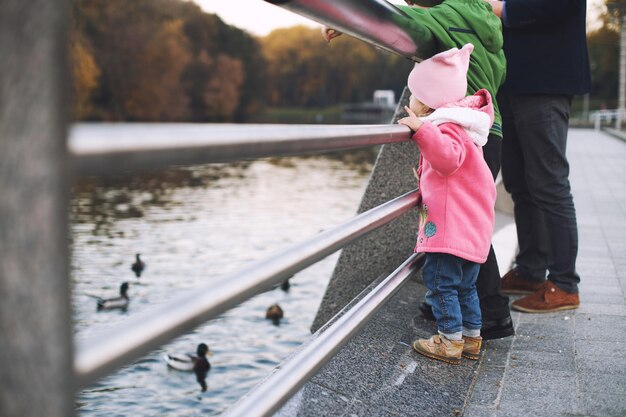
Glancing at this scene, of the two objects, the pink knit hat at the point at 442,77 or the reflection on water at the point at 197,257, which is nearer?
the pink knit hat at the point at 442,77

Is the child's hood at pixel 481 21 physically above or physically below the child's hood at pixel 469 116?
above

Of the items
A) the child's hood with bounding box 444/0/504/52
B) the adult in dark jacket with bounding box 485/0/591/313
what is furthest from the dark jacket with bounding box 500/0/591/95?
the child's hood with bounding box 444/0/504/52

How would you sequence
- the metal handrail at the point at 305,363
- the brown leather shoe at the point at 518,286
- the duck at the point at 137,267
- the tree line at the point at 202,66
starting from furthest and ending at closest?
the tree line at the point at 202,66, the duck at the point at 137,267, the brown leather shoe at the point at 518,286, the metal handrail at the point at 305,363

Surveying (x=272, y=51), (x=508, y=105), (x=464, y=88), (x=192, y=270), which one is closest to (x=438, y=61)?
(x=464, y=88)

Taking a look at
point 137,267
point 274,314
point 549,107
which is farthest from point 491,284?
point 137,267

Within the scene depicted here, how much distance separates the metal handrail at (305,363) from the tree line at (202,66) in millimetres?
23814

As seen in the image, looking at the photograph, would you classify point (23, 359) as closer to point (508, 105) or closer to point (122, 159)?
point (122, 159)

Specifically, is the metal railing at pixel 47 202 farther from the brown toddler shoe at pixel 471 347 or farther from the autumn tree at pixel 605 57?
the autumn tree at pixel 605 57

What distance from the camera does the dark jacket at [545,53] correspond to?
3.69 m

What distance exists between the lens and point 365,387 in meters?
2.45

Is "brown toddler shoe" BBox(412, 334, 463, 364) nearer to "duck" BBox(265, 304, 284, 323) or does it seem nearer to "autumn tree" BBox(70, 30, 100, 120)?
"duck" BBox(265, 304, 284, 323)

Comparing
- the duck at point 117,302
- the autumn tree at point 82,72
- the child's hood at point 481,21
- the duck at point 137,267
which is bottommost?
the duck at point 117,302

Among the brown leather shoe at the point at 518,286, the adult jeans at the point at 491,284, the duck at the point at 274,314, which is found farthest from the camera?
the duck at the point at 274,314

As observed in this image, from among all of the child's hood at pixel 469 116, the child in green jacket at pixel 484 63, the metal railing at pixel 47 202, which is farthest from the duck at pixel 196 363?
the metal railing at pixel 47 202
